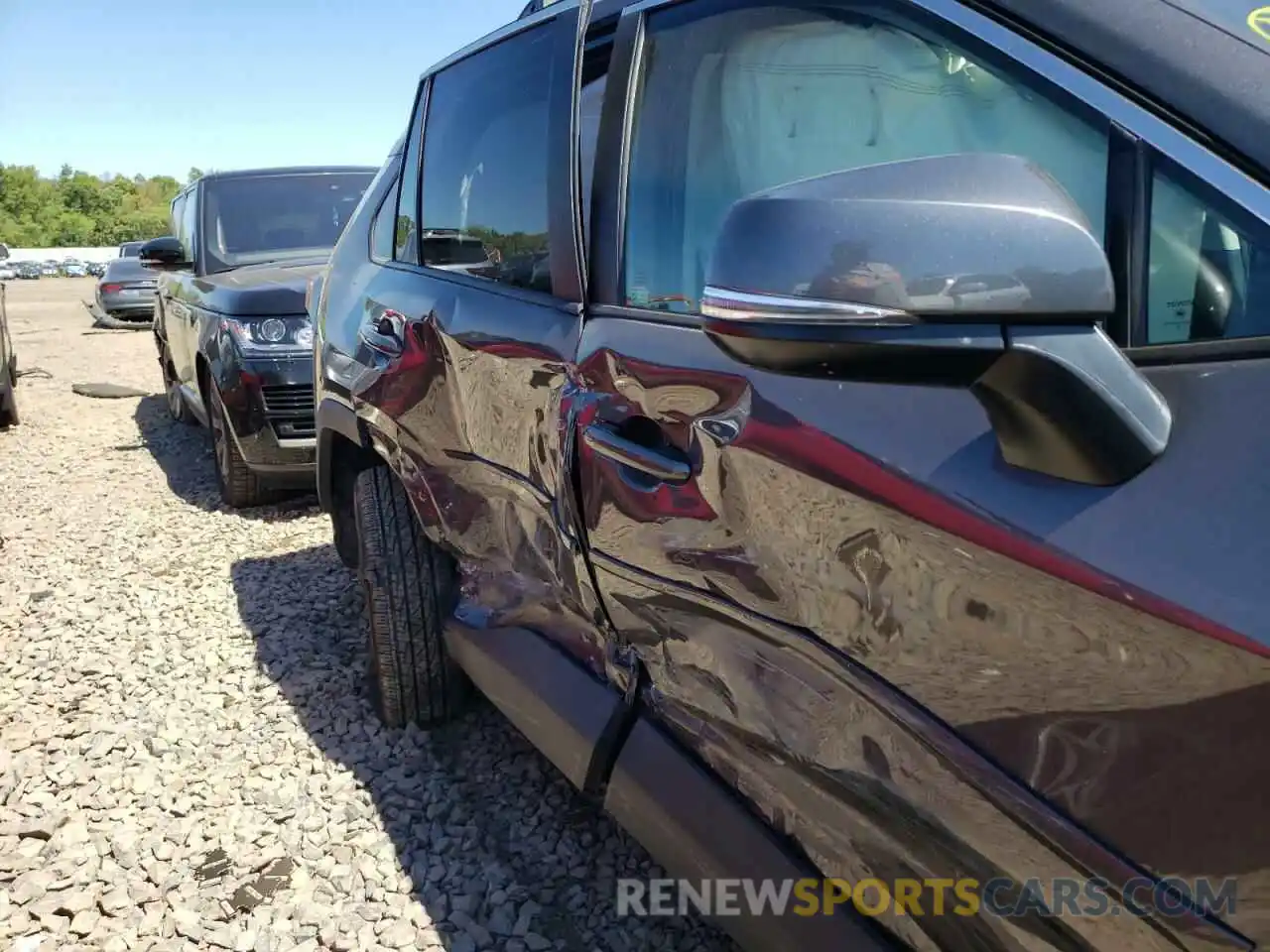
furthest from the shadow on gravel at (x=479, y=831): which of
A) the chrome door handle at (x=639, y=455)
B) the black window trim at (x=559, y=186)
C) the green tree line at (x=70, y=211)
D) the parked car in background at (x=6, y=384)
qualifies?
the green tree line at (x=70, y=211)

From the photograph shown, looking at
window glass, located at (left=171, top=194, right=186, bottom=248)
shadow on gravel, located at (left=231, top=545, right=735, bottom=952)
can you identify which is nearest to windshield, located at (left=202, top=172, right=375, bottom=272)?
window glass, located at (left=171, top=194, right=186, bottom=248)

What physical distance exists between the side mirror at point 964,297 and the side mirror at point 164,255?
5.96 m

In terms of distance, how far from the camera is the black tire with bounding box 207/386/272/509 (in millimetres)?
5500

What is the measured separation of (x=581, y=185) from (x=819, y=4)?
652mm

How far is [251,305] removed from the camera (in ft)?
17.0

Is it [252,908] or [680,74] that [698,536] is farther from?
[252,908]

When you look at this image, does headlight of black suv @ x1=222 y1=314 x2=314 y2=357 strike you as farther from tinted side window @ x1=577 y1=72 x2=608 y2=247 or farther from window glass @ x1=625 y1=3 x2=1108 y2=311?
window glass @ x1=625 y1=3 x2=1108 y2=311

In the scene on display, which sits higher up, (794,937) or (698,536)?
(698,536)

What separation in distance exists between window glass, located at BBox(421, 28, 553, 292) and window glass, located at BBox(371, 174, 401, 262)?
0.27m

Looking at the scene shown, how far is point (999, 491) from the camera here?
3.37 ft

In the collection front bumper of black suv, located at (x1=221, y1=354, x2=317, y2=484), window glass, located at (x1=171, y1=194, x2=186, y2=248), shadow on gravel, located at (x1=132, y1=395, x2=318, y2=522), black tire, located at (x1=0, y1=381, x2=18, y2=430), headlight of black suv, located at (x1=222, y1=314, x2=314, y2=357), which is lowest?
shadow on gravel, located at (x1=132, y1=395, x2=318, y2=522)

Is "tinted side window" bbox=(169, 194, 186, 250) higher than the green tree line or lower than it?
lower

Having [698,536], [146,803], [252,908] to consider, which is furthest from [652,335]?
[146,803]

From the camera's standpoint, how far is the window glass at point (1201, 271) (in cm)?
95
